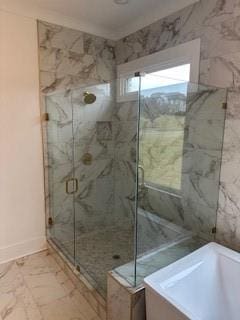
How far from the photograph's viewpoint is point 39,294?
6.59ft

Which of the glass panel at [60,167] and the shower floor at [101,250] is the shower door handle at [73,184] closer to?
the glass panel at [60,167]

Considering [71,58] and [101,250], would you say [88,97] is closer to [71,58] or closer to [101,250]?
[71,58]

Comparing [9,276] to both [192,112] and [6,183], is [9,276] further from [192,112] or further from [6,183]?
[192,112]

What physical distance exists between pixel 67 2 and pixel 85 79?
0.78 meters

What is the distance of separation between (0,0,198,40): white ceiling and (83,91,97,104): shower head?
0.71 meters

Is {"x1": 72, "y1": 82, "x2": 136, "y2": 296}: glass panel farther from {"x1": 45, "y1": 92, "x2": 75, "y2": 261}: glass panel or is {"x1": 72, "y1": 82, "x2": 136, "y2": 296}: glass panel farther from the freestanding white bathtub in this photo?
the freestanding white bathtub

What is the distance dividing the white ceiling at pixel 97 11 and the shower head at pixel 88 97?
0.71 meters

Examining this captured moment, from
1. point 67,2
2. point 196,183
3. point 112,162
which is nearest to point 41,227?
point 112,162

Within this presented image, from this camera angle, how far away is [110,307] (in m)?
1.61

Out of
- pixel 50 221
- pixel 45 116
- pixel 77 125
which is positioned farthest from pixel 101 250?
pixel 45 116

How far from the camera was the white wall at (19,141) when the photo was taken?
2271 millimetres

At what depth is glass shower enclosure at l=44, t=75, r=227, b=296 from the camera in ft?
6.73

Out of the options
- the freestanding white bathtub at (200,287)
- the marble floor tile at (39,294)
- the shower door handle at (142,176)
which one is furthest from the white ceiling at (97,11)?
the marble floor tile at (39,294)

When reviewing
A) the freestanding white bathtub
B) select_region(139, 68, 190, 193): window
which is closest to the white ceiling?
select_region(139, 68, 190, 193): window
